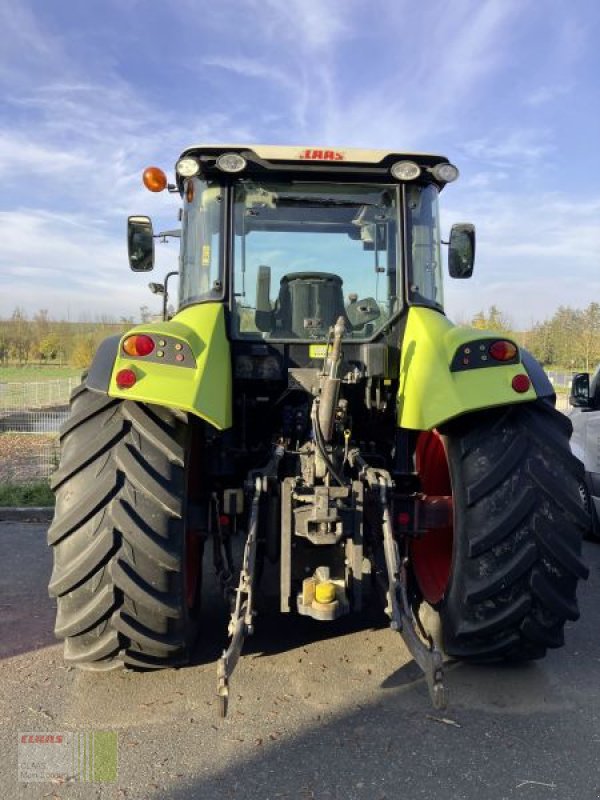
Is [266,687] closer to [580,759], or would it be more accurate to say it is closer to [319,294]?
[580,759]

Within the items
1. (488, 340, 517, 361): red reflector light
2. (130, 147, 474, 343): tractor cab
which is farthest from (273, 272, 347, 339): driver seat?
(488, 340, 517, 361): red reflector light

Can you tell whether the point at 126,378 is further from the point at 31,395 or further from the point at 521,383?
the point at 31,395

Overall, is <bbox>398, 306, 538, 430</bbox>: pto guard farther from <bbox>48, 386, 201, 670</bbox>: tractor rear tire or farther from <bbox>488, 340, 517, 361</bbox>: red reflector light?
<bbox>48, 386, 201, 670</bbox>: tractor rear tire

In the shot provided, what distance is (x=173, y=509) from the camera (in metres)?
2.80

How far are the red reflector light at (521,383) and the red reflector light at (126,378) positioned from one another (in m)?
1.67

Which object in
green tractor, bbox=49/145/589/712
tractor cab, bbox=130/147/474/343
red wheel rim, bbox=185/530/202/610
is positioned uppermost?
tractor cab, bbox=130/147/474/343

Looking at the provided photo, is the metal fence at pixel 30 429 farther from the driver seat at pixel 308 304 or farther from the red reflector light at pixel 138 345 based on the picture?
the driver seat at pixel 308 304

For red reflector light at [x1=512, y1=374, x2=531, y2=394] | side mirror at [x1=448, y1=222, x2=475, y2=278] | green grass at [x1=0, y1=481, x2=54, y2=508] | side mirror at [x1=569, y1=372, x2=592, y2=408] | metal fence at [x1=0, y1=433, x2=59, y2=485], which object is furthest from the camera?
metal fence at [x1=0, y1=433, x2=59, y2=485]

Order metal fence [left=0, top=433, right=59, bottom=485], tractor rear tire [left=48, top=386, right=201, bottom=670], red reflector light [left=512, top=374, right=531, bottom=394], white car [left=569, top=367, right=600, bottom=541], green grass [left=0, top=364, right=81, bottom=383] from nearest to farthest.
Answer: tractor rear tire [left=48, top=386, right=201, bottom=670] < red reflector light [left=512, top=374, right=531, bottom=394] < white car [left=569, top=367, right=600, bottom=541] < metal fence [left=0, top=433, right=59, bottom=485] < green grass [left=0, top=364, right=81, bottom=383]

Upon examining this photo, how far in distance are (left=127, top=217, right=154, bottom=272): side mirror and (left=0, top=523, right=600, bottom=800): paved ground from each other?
241 centimetres

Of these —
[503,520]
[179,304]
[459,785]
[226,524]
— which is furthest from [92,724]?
[179,304]

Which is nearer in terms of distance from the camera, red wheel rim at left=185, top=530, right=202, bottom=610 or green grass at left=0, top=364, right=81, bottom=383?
red wheel rim at left=185, top=530, right=202, bottom=610

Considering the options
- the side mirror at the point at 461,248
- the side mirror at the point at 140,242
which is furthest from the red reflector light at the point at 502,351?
the side mirror at the point at 140,242

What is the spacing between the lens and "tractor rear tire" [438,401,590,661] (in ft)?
9.43
